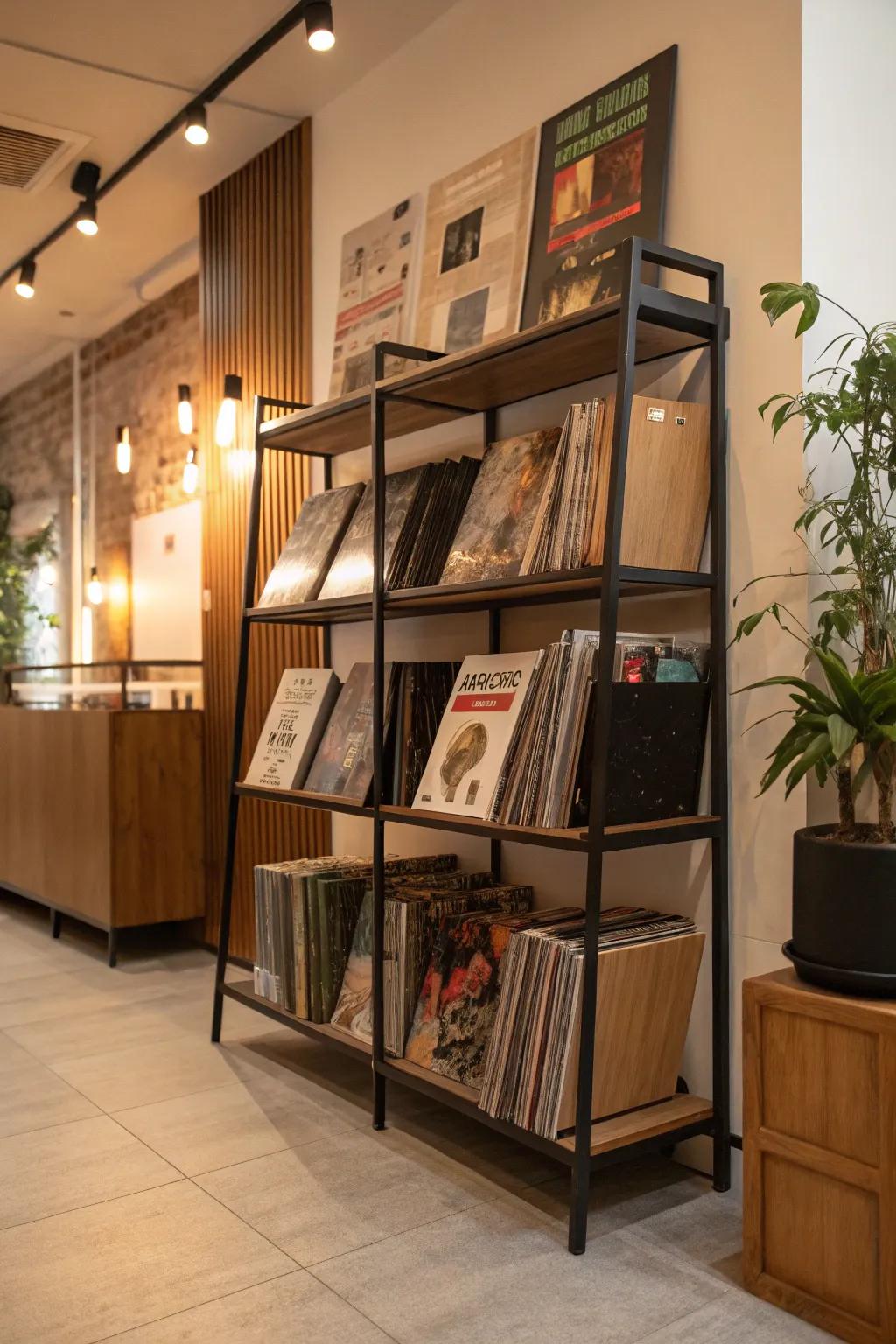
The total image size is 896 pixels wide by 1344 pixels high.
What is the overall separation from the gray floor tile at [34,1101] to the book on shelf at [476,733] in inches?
45.0

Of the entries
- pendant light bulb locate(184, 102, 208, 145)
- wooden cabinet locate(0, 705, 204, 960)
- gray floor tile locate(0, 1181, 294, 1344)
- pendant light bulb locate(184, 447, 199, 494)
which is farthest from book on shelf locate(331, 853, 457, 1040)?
pendant light bulb locate(184, 447, 199, 494)

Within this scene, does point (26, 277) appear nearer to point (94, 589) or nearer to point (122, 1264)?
point (94, 589)

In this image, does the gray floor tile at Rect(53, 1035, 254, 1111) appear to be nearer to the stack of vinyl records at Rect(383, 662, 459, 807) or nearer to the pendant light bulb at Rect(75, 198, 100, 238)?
the stack of vinyl records at Rect(383, 662, 459, 807)

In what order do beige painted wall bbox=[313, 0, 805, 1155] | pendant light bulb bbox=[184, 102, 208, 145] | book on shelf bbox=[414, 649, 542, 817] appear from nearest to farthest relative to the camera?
beige painted wall bbox=[313, 0, 805, 1155], book on shelf bbox=[414, 649, 542, 817], pendant light bulb bbox=[184, 102, 208, 145]

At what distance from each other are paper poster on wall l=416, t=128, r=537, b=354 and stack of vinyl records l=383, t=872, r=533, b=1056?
4.56 feet

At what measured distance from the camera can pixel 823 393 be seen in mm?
2070

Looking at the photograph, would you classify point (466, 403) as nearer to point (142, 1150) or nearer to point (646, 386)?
point (646, 386)

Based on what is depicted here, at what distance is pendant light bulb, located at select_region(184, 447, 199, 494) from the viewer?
495 cm

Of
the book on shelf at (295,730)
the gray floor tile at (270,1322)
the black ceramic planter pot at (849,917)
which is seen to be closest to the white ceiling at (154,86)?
the book on shelf at (295,730)

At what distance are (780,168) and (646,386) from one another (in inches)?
20.1

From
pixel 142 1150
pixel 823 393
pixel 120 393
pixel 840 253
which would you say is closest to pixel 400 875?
pixel 142 1150

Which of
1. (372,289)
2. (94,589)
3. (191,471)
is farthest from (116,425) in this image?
(372,289)

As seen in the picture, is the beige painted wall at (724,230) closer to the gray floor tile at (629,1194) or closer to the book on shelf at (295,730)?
the gray floor tile at (629,1194)

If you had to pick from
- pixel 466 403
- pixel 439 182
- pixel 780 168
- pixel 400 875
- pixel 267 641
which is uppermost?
pixel 439 182
